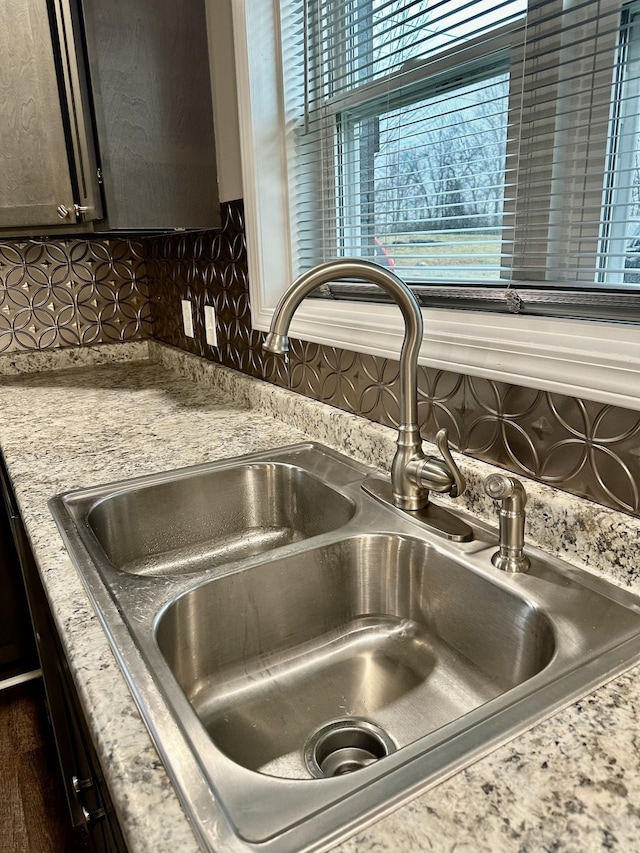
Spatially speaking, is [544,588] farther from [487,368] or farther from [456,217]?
[456,217]

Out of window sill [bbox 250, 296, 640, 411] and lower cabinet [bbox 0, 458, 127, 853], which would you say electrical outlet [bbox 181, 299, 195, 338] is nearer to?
lower cabinet [bbox 0, 458, 127, 853]

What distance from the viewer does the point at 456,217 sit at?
111 cm

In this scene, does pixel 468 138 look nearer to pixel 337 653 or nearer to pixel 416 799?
pixel 337 653

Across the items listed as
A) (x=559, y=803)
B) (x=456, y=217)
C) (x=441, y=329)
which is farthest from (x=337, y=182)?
(x=559, y=803)

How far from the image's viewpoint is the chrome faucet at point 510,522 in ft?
2.52

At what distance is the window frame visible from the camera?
0.79 meters

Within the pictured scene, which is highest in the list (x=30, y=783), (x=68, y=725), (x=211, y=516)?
(x=211, y=516)

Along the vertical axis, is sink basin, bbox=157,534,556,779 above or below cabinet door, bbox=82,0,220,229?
below

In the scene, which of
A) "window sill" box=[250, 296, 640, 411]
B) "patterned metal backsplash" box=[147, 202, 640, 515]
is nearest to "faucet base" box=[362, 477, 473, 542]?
"patterned metal backsplash" box=[147, 202, 640, 515]

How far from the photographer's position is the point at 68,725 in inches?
44.6

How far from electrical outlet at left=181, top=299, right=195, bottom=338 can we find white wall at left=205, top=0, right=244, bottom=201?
0.49 m

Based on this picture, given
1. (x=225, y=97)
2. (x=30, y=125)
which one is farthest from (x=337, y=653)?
(x=30, y=125)

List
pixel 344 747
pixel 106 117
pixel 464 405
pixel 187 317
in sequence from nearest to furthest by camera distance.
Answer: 1. pixel 344 747
2. pixel 464 405
3. pixel 106 117
4. pixel 187 317

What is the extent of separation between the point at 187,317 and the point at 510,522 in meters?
1.57
